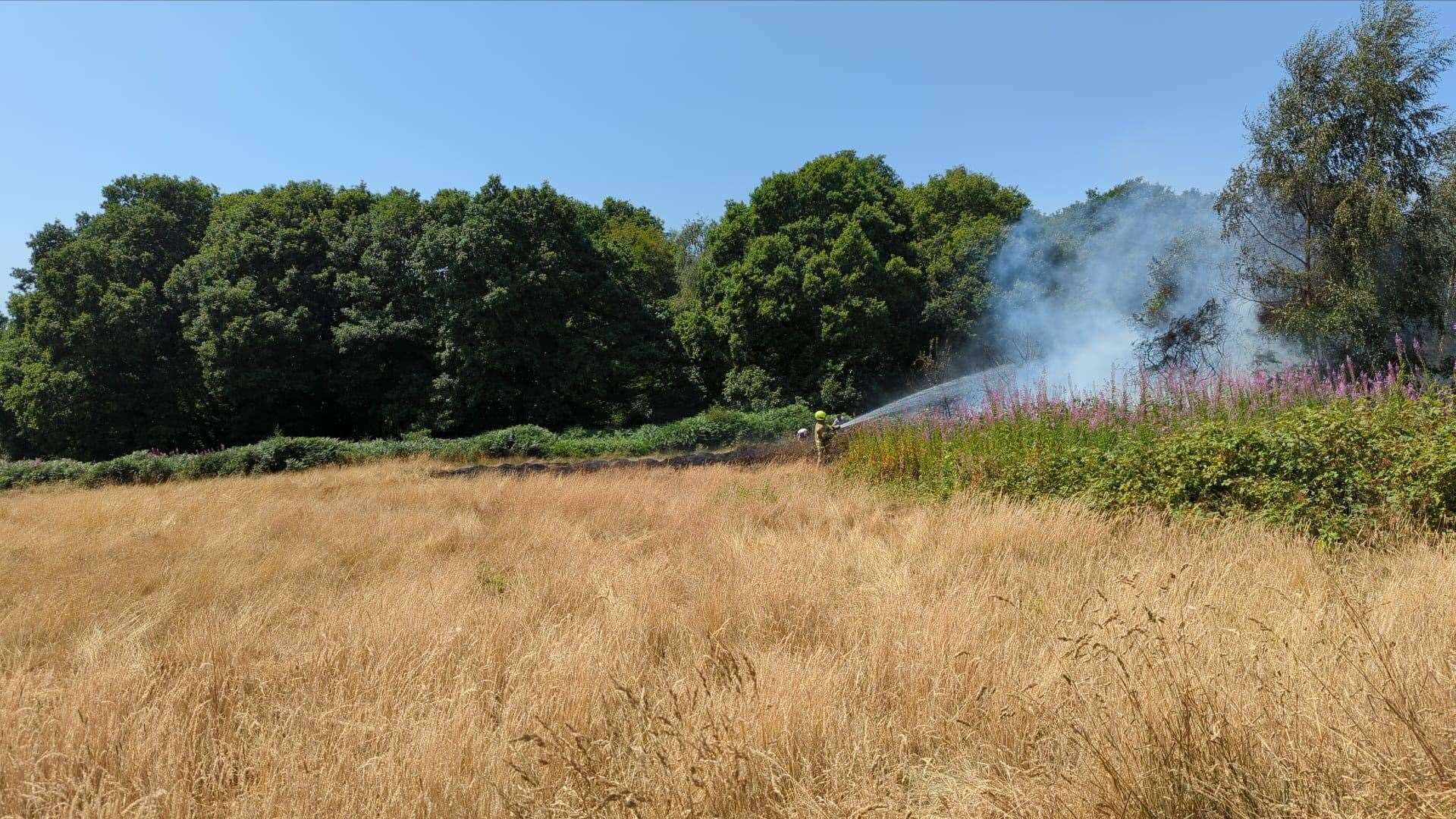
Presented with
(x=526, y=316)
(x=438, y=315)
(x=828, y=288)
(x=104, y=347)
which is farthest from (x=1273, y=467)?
(x=104, y=347)

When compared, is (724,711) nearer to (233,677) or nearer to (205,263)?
(233,677)

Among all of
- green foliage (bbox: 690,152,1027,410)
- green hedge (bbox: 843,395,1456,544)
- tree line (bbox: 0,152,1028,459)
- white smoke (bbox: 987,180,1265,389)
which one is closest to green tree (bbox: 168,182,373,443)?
tree line (bbox: 0,152,1028,459)

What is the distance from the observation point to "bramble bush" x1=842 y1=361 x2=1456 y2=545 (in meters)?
4.80

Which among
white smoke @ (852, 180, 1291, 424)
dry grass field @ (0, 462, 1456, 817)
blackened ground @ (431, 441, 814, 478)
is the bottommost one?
dry grass field @ (0, 462, 1456, 817)

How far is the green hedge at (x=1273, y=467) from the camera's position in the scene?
4.75m

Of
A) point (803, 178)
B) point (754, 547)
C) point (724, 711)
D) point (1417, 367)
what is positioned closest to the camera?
point (724, 711)

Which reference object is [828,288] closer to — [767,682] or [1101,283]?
[1101,283]

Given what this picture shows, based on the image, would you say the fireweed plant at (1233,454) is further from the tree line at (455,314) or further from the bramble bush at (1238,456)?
the tree line at (455,314)

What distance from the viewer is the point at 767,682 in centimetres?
287

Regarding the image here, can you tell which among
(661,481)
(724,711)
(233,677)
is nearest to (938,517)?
(724,711)

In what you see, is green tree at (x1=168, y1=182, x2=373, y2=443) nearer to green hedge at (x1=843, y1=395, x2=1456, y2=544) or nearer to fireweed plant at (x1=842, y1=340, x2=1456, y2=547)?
fireweed plant at (x1=842, y1=340, x2=1456, y2=547)

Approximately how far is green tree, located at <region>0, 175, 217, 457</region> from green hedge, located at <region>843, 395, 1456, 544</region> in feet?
104

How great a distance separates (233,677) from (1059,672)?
3496mm

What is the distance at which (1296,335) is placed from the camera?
16.5m
